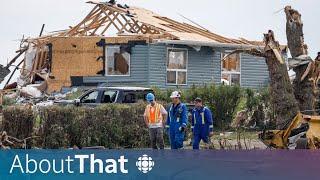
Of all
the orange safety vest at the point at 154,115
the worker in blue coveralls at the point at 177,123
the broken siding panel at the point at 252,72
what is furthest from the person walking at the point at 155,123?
the broken siding panel at the point at 252,72

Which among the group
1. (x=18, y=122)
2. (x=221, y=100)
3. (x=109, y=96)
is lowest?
(x=18, y=122)

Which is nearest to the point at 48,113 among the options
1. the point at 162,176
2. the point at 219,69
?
the point at 162,176

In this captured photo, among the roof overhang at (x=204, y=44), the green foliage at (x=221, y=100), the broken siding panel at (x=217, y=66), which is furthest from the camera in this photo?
the broken siding panel at (x=217, y=66)

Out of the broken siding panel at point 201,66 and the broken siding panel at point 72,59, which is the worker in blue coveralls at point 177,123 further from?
the broken siding panel at point 201,66

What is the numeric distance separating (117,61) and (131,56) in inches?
31.7

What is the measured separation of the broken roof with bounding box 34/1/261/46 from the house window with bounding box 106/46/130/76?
94cm

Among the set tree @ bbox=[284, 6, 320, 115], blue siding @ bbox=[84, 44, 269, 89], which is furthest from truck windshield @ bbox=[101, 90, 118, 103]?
blue siding @ bbox=[84, 44, 269, 89]

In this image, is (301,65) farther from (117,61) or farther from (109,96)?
(117,61)

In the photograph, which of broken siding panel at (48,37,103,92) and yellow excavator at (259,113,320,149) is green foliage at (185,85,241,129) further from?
broken siding panel at (48,37,103,92)

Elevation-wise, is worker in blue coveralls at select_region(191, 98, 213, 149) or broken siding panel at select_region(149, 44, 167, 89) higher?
broken siding panel at select_region(149, 44, 167, 89)

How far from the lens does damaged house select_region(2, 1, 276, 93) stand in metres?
33.6

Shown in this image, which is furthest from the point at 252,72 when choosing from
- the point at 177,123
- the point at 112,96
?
the point at 177,123

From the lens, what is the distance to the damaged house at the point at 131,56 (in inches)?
1324

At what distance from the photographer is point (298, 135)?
658 inches
